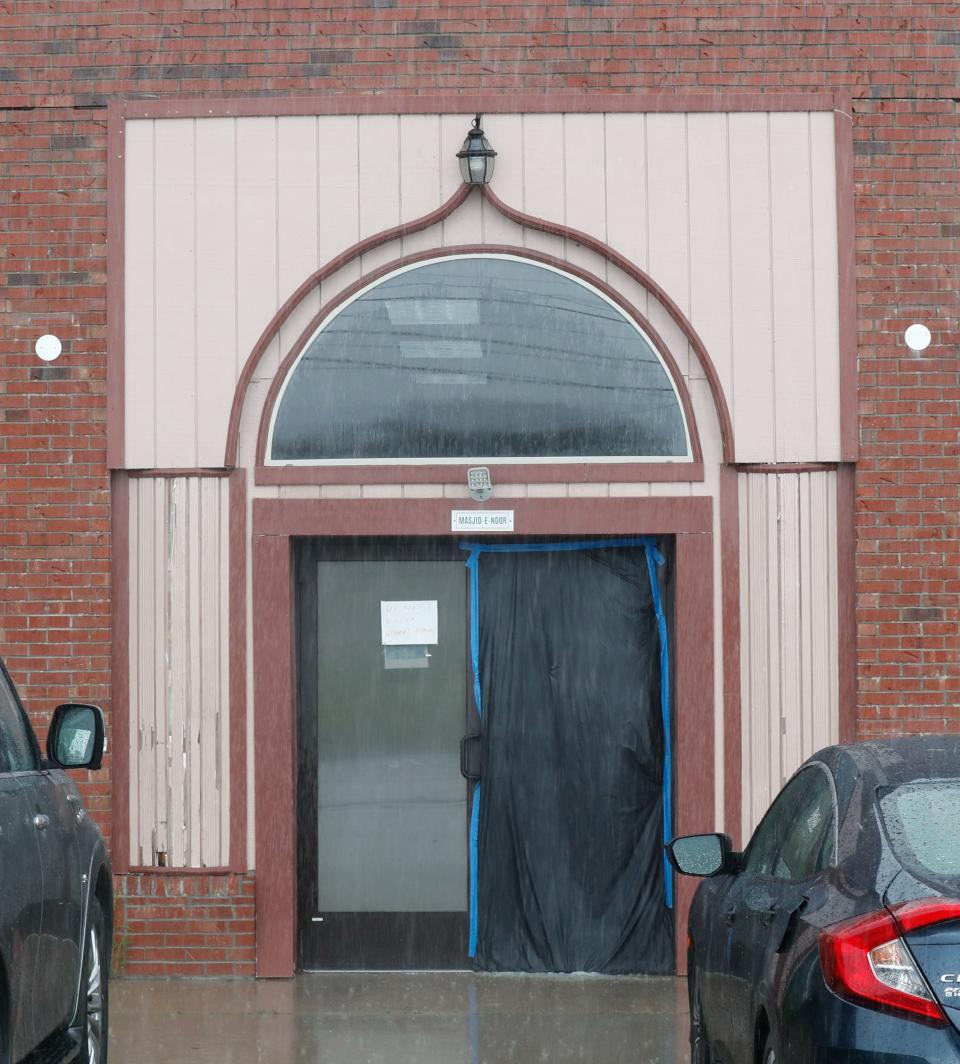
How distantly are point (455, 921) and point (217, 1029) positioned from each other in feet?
5.77

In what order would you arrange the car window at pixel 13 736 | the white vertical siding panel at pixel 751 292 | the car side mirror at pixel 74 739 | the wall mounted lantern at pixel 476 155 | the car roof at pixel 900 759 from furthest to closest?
1. the white vertical siding panel at pixel 751 292
2. the wall mounted lantern at pixel 476 155
3. the car side mirror at pixel 74 739
4. the car window at pixel 13 736
5. the car roof at pixel 900 759

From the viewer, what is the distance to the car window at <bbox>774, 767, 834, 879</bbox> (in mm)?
4496

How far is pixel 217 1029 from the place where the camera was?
8156 mm

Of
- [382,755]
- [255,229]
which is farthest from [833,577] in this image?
[255,229]

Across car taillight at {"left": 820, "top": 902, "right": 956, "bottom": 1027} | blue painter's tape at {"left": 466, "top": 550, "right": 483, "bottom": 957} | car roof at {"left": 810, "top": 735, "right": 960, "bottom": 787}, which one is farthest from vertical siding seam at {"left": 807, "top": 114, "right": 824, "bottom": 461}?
car taillight at {"left": 820, "top": 902, "right": 956, "bottom": 1027}

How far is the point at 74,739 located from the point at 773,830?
252 centimetres

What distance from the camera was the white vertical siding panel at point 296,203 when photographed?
30.7ft

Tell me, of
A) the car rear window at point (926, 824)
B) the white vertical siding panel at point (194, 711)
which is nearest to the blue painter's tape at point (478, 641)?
the white vertical siding panel at point (194, 711)

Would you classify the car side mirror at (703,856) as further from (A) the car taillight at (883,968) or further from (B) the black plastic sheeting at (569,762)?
(B) the black plastic sheeting at (569,762)

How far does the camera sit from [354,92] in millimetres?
9367

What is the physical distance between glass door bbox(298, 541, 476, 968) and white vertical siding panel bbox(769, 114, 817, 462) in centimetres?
209

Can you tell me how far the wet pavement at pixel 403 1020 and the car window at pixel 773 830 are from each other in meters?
2.32

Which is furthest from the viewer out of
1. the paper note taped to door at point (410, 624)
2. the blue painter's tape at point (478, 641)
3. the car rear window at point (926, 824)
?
the paper note taped to door at point (410, 624)

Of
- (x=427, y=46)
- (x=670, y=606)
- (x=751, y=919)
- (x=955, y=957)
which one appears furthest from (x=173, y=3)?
(x=955, y=957)
